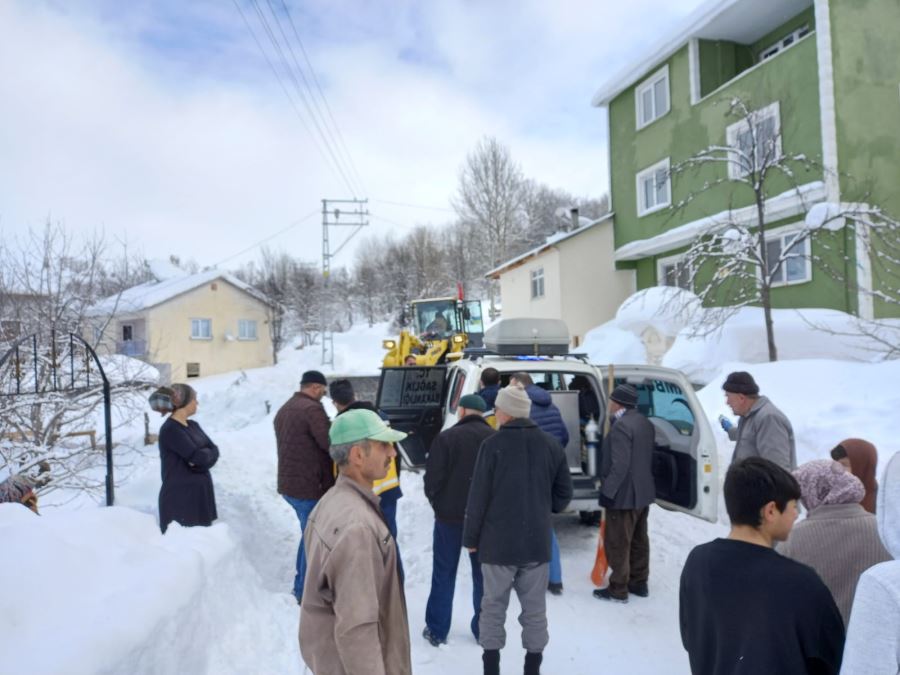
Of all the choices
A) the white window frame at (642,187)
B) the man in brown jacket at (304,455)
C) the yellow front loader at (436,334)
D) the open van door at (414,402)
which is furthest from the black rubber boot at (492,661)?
the white window frame at (642,187)

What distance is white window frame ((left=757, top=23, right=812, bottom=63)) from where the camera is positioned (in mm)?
15820

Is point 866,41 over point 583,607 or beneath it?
over

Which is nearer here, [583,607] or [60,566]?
[60,566]

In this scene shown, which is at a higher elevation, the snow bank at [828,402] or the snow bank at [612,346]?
the snow bank at [612,346]

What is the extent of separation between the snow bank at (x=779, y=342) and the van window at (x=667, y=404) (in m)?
7.20

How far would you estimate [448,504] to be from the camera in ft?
14.3

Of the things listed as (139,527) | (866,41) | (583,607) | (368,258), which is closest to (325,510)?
(139,527)

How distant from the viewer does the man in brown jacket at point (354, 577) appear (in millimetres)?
2016

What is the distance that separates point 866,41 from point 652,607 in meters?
15.2

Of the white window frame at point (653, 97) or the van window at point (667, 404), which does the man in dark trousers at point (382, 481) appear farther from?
the white window frame at point (653, 97)

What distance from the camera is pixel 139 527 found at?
4.09 m

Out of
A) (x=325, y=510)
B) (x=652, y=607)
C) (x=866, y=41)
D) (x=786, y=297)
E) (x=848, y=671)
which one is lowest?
(x=652, y=607)

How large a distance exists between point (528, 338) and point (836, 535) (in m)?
4.59

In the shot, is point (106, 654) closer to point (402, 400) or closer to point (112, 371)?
point (402, 400)
